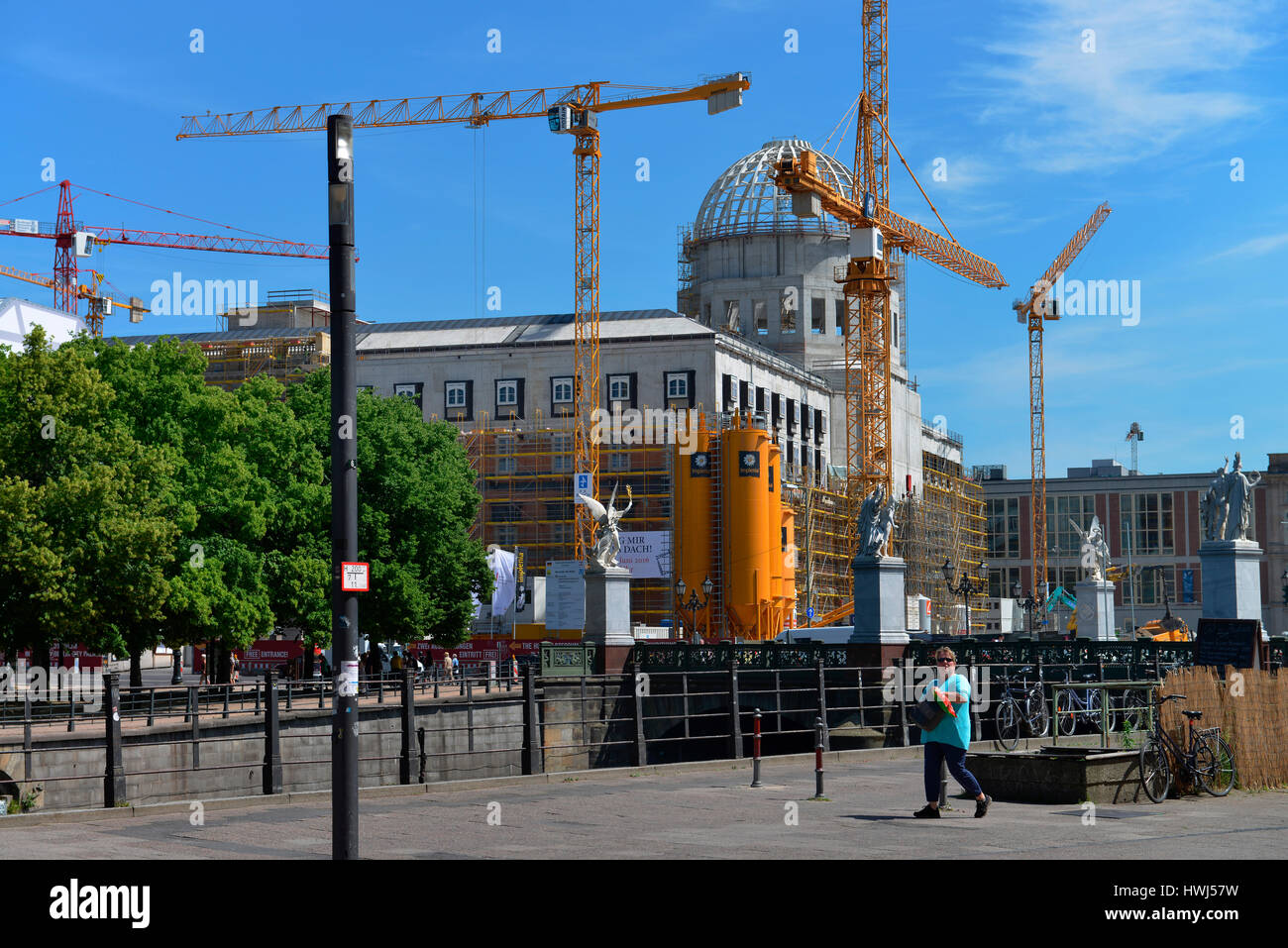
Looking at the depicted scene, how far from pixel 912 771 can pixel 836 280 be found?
261 ft

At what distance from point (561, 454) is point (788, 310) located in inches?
1085

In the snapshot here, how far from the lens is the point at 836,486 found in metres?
98.7

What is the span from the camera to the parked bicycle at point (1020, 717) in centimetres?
2750

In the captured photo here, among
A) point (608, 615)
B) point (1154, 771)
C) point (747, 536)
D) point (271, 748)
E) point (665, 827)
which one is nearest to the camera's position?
point (665, 827)

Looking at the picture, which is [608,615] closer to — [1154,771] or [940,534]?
[1154,771]

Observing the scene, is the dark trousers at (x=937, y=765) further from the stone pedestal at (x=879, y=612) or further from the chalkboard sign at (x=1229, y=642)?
the stone pedestal at (x=879, y=612)

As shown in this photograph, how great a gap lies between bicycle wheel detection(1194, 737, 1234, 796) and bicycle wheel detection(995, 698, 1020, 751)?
298 inches

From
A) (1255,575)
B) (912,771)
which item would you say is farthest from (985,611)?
(912,771)

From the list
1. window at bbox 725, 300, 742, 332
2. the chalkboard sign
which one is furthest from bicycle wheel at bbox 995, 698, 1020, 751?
window at bbox 725, 300, 742, 332

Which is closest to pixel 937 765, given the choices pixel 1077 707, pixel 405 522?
pixel 1077 707

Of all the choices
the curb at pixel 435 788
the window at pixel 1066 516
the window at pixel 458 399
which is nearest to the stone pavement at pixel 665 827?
the curb at pixel 435 788

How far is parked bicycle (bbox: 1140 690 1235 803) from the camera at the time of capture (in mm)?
18625

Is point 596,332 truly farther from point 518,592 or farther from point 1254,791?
point 1254,791

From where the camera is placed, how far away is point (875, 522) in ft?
115
